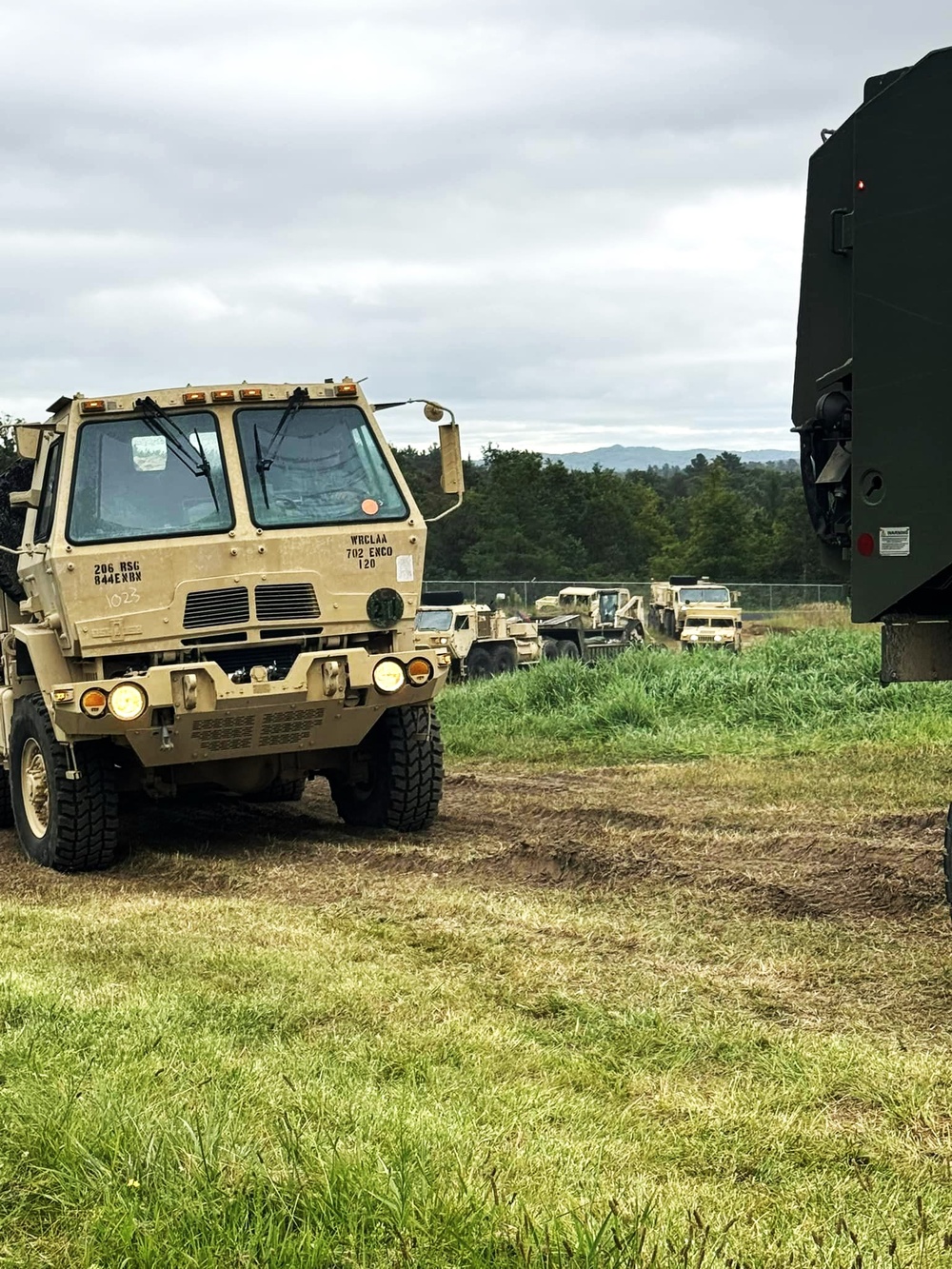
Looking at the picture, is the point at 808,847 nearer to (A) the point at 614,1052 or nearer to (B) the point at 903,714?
(A) the point at 614,1052

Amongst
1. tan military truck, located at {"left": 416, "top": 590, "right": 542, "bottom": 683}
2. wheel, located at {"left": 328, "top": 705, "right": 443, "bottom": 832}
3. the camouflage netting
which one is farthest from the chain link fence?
wheel, located at {"left": 328, "top": 705, "right": 443, "bottom": 832}

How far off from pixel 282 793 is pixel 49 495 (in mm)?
2787

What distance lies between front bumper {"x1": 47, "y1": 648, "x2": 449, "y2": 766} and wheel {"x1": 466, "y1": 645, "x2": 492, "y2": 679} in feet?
68.5

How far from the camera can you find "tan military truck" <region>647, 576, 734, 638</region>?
40406 mm

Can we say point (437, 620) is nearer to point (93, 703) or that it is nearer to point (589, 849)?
point (589, 849)

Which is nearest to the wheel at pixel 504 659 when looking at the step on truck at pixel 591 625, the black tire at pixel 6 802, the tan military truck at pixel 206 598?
the step on truck at pixel 591 625

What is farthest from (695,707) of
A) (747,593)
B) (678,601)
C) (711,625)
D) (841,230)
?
(747,593)

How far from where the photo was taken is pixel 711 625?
3878cm

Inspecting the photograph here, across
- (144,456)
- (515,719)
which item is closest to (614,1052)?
(144,456)

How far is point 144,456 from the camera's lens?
9.18 m

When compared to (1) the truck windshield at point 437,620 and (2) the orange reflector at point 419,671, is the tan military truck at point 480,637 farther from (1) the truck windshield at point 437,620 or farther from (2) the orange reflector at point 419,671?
(2) the orange reflector at point 419,671

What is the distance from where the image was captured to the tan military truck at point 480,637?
29.3 metres

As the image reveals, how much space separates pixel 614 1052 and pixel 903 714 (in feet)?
35.8

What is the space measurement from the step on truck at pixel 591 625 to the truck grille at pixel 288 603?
21914mm
